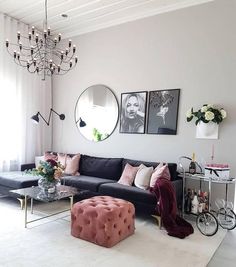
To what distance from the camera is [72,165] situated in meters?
4.97

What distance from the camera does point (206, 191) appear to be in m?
4.01

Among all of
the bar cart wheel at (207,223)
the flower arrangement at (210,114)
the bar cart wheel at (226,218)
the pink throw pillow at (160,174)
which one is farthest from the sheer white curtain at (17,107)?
the bar cart wheel at (226,218)

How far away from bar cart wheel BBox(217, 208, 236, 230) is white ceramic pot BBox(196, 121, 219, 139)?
3.59 feet

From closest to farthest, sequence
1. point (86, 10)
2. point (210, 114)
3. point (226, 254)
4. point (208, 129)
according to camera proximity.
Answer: point (226, 254), point (210, 114), point (208, 129), point (86, 10)

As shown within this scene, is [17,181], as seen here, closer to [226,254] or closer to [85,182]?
[85,182]

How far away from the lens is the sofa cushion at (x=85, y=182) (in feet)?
13.8

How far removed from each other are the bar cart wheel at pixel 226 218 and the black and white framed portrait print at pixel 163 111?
145 centimetres

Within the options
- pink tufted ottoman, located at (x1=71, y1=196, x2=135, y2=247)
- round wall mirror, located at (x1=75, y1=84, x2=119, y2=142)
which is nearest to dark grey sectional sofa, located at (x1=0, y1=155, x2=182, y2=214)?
pink tufted ottoman, located at (x1=71, y1=196, x2=135, y2=247)

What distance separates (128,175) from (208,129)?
146cm

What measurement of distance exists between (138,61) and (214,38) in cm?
138

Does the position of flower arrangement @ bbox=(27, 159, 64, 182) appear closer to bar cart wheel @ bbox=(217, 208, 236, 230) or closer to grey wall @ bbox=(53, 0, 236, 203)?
grey wall @ bbox=(53, 0, 236, 203)

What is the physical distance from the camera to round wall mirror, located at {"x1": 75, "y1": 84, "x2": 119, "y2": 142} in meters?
5.10

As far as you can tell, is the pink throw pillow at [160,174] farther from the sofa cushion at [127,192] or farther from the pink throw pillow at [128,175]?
the pink throw pillow at [128,175]

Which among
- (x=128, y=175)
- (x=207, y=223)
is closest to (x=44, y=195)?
(x=128, y=175)
